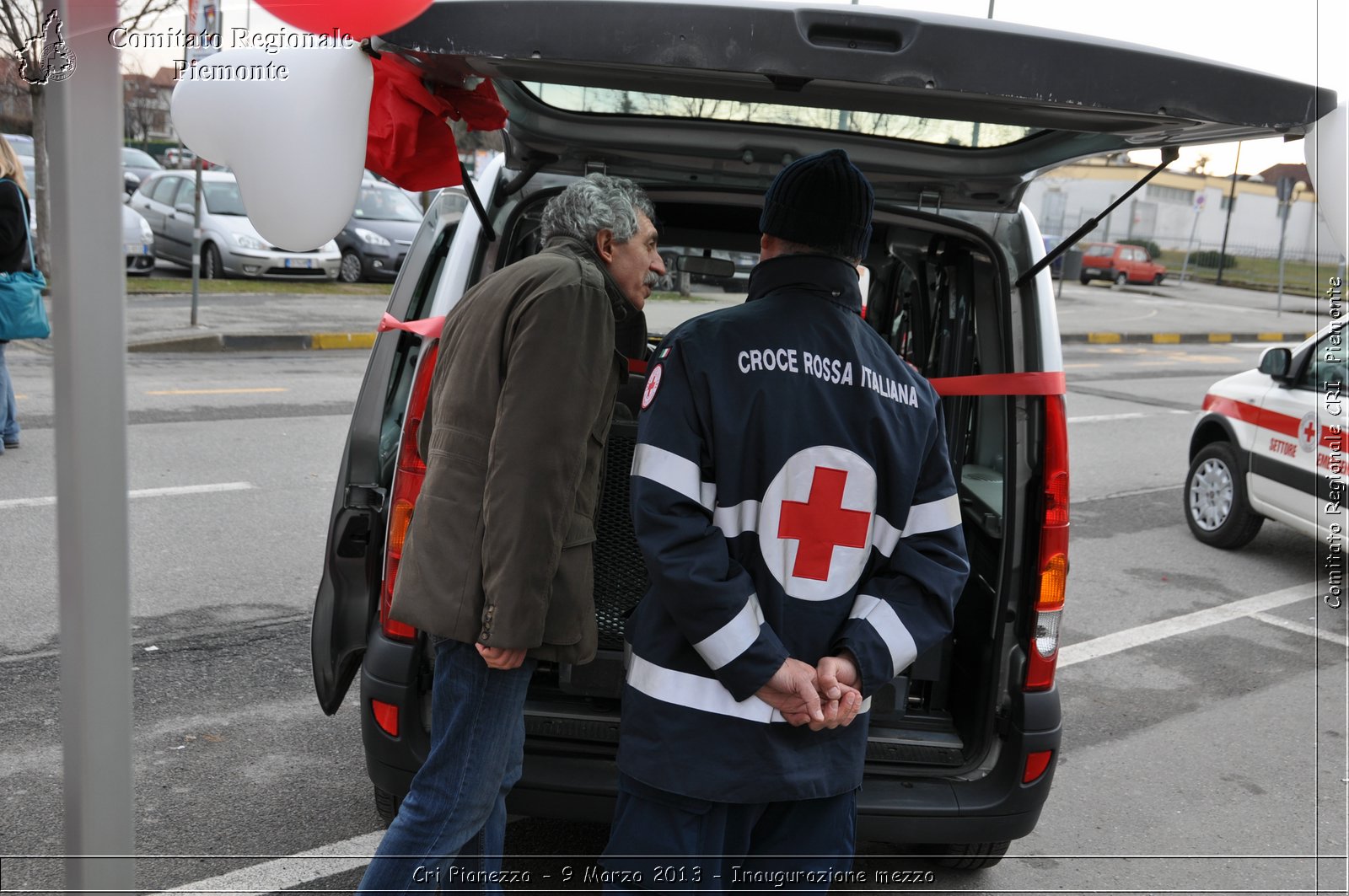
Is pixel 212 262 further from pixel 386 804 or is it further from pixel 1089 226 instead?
pixel 1089 226

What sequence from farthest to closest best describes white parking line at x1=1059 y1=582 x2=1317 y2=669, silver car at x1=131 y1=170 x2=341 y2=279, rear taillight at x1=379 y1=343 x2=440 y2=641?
1. silver car at x1=131 y1=170 x2=341 y2=279
2. white parking line at x1=1059 y1=582 x2=1317 y2=669
3. rear taillight at x1=379 y1=343 x2=440 y2=641

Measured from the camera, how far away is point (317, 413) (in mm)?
9656

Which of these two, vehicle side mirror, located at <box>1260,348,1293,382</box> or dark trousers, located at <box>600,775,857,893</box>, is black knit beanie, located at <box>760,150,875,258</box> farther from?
vehicle side mirror, located at <box>1260,348,1293,382</box>

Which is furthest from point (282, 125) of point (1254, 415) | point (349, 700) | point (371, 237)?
point (371, 237)

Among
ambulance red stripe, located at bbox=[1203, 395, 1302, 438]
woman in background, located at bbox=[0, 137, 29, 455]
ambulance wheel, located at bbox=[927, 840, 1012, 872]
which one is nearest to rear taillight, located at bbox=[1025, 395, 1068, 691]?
ambulance wheel, located at bbox=[927, 840, 1012, 872]

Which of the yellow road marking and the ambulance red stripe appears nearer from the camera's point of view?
the ambulance red stripe

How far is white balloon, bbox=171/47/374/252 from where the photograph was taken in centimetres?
197

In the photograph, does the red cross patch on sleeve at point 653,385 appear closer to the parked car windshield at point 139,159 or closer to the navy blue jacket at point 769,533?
the navy blue jacket at point 769,533

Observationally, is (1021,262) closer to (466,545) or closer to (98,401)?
(466,545)

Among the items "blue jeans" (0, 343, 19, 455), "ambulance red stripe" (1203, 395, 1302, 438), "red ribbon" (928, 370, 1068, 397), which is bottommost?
"blue jeans" (0, 343, 19, 455)

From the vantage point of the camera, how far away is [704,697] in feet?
7.73

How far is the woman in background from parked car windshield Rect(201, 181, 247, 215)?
10967 millimetres

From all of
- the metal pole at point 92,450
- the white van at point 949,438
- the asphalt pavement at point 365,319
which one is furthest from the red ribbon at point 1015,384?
the metal pole at point 92,450

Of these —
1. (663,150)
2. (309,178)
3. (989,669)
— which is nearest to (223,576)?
(663,150)
